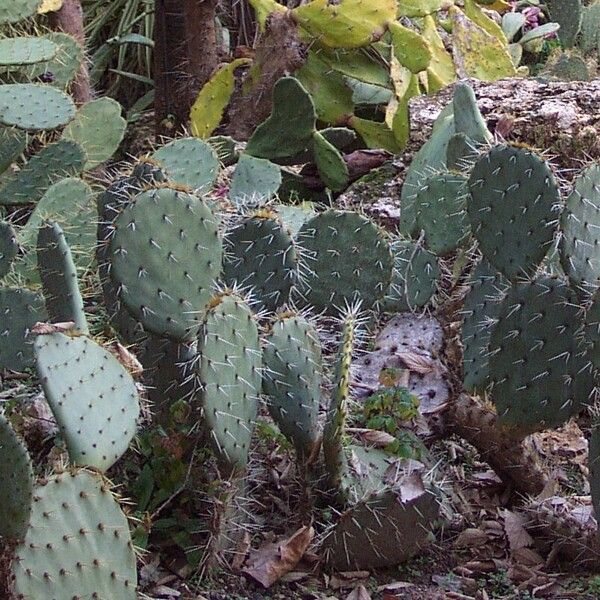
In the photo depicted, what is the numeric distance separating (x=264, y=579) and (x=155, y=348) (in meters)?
0.59

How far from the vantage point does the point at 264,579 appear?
2.20 m

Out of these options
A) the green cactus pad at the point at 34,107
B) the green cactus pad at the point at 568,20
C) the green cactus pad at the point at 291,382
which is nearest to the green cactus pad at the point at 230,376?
the green cactus pad at the point at 291,382

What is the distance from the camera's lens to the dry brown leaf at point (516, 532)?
92.9 inches

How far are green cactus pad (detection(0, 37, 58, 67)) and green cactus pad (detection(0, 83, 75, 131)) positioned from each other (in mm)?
154

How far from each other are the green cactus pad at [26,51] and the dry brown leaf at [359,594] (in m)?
2.59

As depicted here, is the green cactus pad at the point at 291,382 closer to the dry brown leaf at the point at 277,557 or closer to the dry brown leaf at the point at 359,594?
the dry brown leaf at the point at 277,557

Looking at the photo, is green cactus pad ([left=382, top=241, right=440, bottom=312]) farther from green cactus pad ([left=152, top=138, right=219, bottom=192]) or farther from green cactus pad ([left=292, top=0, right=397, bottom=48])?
green cactus pad ([left=292, top=0, right=397, bottom=48])

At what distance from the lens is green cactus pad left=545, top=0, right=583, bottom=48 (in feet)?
21.3

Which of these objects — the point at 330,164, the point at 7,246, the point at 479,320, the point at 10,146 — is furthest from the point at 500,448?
the point at 10,146

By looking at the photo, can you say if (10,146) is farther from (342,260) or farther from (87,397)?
(87,397)

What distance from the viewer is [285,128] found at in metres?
4.33

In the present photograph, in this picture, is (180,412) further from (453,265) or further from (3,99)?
(3,99)

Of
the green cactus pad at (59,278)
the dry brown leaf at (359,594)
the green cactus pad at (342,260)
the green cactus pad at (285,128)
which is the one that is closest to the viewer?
the dry brown leaf at (359,594)

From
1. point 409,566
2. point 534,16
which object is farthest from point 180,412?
point 534,16
